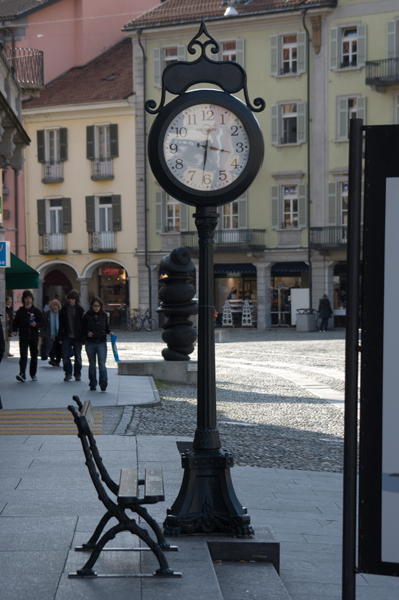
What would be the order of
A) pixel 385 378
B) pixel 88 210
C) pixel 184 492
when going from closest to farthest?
pixel 385 378 < pixel 184 492 < pixel 88 210

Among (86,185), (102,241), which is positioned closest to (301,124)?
(86,185)

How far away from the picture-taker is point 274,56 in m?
42.3

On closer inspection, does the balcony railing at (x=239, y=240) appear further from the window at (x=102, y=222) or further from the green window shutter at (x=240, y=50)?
the green window shutter at (x=240, y=50)

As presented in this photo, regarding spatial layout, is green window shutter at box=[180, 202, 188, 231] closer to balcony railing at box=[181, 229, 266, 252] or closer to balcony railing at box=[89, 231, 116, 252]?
balcony railing at box=[181, 229, 266, 252]

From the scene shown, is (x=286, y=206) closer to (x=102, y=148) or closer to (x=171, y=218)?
(x=171, y=218)

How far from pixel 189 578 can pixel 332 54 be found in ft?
128

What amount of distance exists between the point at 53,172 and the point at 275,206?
38.5 feet

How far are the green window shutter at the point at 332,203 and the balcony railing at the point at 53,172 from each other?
13692 millimetres

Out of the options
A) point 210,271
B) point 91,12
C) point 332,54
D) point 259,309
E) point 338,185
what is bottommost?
point 259,309

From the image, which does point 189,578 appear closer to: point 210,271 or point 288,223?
point 210,271

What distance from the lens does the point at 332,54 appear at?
40.9 metres

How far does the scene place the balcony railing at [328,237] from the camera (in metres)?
40.6

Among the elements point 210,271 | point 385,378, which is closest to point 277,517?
point 210,271

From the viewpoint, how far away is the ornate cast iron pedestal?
5191 mm
